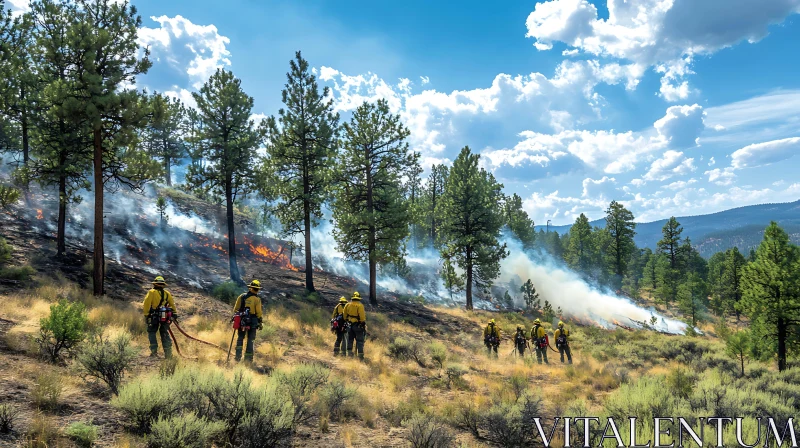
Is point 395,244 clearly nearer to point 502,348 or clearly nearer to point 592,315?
point 502,348

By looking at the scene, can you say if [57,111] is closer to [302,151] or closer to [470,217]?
[302,151]

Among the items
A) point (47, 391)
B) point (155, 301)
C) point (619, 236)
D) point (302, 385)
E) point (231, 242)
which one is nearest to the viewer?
point (47, 391)

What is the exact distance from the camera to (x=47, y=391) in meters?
5.36

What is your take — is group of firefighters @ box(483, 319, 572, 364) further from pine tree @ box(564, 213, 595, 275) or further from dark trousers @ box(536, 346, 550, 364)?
pine tree @ box(564, 213, 595, 275)

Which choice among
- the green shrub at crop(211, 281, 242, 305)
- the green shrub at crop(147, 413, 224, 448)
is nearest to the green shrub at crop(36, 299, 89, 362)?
the green shrub at crop(147, 413, 224, 448)

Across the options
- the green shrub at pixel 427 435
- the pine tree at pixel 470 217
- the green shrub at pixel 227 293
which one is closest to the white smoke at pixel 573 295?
the pine tree at pixel 470 217

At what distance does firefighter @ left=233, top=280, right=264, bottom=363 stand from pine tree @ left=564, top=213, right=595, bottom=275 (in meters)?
58.3

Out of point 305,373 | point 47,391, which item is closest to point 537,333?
point 305,373

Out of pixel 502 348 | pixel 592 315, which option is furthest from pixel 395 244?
pixel 592 315

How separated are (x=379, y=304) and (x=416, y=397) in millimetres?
17499

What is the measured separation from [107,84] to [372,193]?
1357cm

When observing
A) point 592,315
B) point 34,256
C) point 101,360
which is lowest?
point 592,315

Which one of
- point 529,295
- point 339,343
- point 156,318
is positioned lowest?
point 529,295

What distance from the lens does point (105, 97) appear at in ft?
43.0
